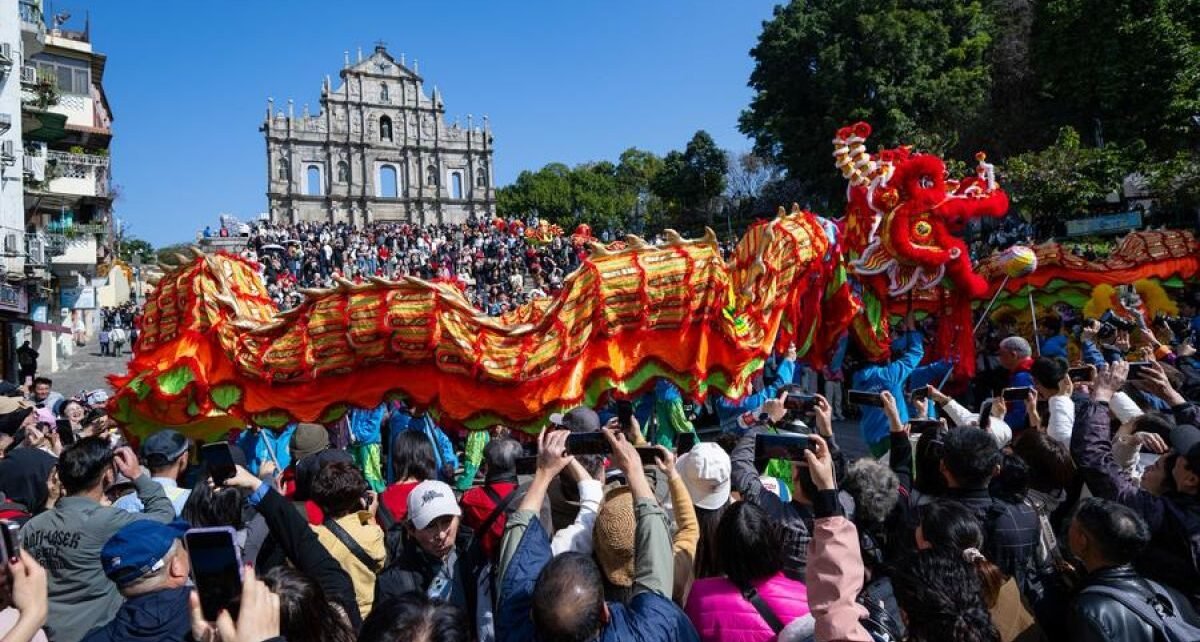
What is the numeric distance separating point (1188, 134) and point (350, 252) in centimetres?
2350

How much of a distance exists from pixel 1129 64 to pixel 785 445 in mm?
18449

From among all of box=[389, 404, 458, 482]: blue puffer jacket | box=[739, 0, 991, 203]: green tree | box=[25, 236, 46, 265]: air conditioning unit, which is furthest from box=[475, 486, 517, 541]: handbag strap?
box=[739, 0, 991, 203]: green tree

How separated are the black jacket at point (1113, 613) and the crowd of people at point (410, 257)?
19857mm

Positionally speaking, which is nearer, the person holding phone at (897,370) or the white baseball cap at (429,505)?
the white baseball cap at (429,505)

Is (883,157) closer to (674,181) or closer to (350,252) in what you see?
(350,252)

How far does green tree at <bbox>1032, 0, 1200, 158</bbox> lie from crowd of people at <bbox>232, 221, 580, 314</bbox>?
1323 cm

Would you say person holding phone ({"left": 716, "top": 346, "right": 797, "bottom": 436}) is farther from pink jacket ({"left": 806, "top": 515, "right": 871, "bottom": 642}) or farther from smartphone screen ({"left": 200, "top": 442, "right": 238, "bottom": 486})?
pink jacket ({"left": 806, "top": 515, "right": 871, "bottom": 642})

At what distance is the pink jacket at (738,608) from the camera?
220 cm

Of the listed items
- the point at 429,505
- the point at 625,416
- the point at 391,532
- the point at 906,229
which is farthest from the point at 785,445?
the point at 906,229

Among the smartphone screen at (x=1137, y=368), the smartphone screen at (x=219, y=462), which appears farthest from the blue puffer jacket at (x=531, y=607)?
the smartphone screen at (x=1137, y=368)

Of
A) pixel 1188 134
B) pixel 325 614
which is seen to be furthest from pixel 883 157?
pixel 1188 134

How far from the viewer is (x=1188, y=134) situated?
16.8 m

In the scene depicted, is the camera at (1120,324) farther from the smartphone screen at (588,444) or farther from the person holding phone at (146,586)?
the person holding phone at (146,586)

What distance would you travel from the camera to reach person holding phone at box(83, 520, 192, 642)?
2.18m
